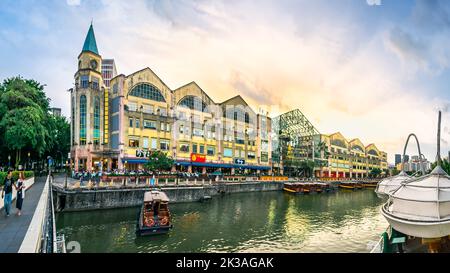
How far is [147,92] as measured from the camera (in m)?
48.2

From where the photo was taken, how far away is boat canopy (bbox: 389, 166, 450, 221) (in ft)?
24.3

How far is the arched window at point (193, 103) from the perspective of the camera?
52.9 m

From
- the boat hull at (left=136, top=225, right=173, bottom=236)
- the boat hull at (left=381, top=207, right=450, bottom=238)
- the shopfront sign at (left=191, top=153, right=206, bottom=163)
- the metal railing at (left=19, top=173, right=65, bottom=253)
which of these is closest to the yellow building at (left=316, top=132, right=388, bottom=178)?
the shopfront sign at (left=191, top=153, right=206, bottom=163)

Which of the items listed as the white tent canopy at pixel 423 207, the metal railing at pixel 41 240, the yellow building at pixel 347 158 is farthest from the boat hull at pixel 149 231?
the yellow building at pixel 347 158

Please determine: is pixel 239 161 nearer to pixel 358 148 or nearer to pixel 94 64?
pixel 94 64

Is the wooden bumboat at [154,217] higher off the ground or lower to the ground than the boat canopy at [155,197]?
lower

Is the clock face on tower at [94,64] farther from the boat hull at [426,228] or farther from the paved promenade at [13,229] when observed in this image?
the boat hull at [426,228]

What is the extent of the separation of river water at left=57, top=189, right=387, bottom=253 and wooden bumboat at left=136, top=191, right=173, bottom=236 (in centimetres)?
52

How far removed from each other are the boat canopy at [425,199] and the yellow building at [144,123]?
130 feet

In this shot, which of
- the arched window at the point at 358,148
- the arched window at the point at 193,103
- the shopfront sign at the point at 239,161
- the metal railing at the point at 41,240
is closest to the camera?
the metal railing at the point at 41,240

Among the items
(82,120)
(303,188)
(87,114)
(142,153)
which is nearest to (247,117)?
(303,188)

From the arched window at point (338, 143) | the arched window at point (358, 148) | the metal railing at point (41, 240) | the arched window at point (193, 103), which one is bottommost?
the metal railing at point (41, 240)

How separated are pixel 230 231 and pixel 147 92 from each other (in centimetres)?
3422
